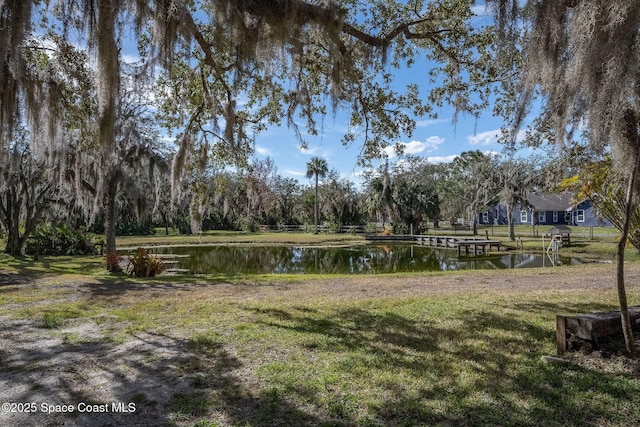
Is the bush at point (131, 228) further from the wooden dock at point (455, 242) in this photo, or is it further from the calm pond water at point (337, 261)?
the wooden dock at point (455, 242)

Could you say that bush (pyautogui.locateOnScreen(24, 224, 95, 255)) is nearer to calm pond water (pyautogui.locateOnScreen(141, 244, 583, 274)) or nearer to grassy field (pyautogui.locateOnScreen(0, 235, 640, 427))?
calm pond water (pyautogui.locateOnScreen(141, 244, 583, 274))

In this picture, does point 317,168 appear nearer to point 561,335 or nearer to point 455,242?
point 455,242

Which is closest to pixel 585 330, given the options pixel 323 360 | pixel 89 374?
pixel 323 360

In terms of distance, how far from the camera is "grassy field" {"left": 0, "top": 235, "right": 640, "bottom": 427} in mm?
2404

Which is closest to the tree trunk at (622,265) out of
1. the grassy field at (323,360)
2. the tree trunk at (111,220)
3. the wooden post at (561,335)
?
the grassy field at (323,360)

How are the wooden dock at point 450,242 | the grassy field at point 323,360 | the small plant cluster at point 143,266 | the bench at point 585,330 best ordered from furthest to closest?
the wooden dock at point 450,242
the small plant cluster at point 143,266
the bench at point 585,330
the grassy field at point 323,360

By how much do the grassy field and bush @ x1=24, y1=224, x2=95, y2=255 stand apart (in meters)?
12.0

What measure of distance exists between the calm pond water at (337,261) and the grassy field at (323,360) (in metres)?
9.01

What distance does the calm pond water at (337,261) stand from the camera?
15312mm

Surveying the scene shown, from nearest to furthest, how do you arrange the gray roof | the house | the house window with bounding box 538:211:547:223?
1. the house
2. the gray roof
3. the house window with bounding box 538:211:547:223

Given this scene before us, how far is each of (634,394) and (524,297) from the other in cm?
327

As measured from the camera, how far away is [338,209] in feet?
127

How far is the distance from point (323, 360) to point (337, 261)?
1516 centimetres

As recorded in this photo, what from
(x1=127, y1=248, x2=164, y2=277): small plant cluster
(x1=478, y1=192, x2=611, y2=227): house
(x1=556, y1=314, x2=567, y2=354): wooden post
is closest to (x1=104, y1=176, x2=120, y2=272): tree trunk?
(x1=127, y1=248, x2=164, y2=277): small plant cluster
